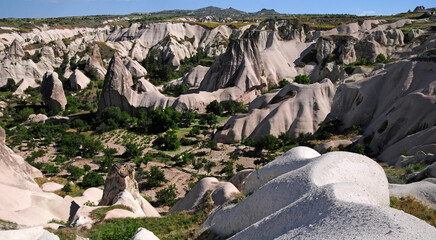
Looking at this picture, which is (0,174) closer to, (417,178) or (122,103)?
(417,178)

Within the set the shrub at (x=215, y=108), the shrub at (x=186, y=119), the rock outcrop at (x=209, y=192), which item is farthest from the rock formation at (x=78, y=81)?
the rock outcrop at (x=209, y=192)

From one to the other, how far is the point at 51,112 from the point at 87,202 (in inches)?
1320

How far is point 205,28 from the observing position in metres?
100

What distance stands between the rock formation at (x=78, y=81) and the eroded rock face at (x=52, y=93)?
360 inches

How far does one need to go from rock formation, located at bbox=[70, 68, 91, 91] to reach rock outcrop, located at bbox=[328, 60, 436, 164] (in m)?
47.3

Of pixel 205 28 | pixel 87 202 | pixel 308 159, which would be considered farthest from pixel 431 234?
pixel 205 28

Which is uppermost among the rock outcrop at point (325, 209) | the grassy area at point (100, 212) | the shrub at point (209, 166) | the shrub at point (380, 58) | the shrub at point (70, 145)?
the shrub at point (380, 58)

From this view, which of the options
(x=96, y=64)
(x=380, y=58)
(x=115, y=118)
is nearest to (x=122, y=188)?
(x=115, y=118)

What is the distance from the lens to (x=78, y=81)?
59.8m

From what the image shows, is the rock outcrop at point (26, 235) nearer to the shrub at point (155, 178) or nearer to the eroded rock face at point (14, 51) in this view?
the shrub at point (155, 178)

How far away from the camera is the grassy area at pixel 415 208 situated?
30.6ft

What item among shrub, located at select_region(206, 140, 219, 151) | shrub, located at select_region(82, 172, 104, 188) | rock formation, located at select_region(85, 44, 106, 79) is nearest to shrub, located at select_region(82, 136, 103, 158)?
shrub, located at select_region(82, 172, 104, 188)

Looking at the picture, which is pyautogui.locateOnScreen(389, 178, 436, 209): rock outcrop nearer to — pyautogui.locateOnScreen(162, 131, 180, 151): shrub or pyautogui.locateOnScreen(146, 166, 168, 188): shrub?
pyautogui.locateOnScreen(146, 166, 168, 188): shrub

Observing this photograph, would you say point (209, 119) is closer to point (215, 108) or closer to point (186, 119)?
point (186, 119)
